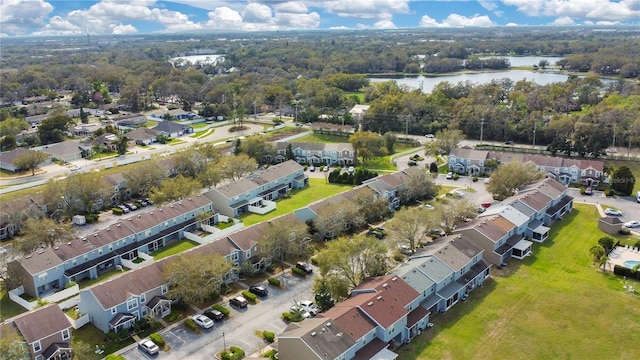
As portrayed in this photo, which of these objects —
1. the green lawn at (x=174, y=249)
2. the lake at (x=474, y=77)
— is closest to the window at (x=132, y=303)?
the green lawn at (x=174, y=249)

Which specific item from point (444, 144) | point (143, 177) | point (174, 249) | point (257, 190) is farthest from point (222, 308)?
point (444, 144)

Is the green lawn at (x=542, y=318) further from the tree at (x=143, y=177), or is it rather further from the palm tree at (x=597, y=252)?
the tree at (x=143, y=177)

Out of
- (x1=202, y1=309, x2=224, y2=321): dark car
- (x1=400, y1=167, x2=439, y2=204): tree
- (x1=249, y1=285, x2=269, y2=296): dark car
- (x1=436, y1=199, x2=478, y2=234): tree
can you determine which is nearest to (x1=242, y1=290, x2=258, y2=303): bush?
(x1=249, y1=285, x2=269, y2=296): dark car

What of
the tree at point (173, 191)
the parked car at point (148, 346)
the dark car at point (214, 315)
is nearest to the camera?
the parked car at point (148, 346)

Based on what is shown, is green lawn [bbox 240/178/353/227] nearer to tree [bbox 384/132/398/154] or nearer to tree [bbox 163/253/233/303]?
tree [bbox 163/253/233/303]

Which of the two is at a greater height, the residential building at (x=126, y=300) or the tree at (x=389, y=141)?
the tree at (x=389, y=141)
